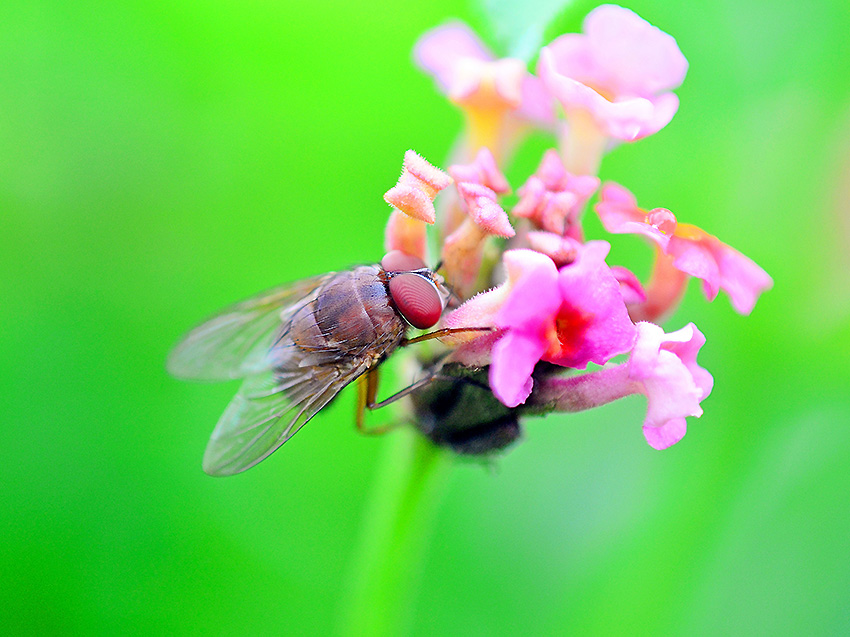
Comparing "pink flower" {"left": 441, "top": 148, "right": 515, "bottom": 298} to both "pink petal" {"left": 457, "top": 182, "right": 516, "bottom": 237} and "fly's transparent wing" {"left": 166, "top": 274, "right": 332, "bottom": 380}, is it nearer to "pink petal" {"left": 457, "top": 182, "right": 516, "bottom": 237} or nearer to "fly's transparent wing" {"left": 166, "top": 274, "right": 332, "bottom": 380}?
"pink petal" {"left": 457, "top": 182, "right": 516, "bottom": 237}

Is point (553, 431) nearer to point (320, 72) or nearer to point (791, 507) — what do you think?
point (791, 507)

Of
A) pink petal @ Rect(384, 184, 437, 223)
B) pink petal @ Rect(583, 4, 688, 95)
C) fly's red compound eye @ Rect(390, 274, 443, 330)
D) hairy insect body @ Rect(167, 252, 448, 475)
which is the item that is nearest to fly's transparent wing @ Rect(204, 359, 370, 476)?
hairy insect body @ Rect(167, 252, 448, 475)

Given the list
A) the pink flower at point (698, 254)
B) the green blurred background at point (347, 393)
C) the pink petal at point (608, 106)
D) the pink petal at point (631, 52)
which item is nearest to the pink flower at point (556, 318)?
the pink flower at point (698, 254)

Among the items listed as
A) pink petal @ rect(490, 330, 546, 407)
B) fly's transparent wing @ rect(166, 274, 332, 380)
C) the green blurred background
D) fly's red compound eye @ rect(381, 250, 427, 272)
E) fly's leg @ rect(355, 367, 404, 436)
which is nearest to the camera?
pink petal @ rect(490, 330, 546, 407)

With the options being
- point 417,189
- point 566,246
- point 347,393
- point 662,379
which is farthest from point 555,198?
point 347,393

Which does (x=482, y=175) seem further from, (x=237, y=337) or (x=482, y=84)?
(x=237, y=337)

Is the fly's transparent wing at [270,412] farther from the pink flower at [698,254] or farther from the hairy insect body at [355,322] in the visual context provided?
the pink flower at [698,254]

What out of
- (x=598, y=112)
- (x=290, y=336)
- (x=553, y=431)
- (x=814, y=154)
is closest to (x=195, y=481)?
(x=290, y=336)
